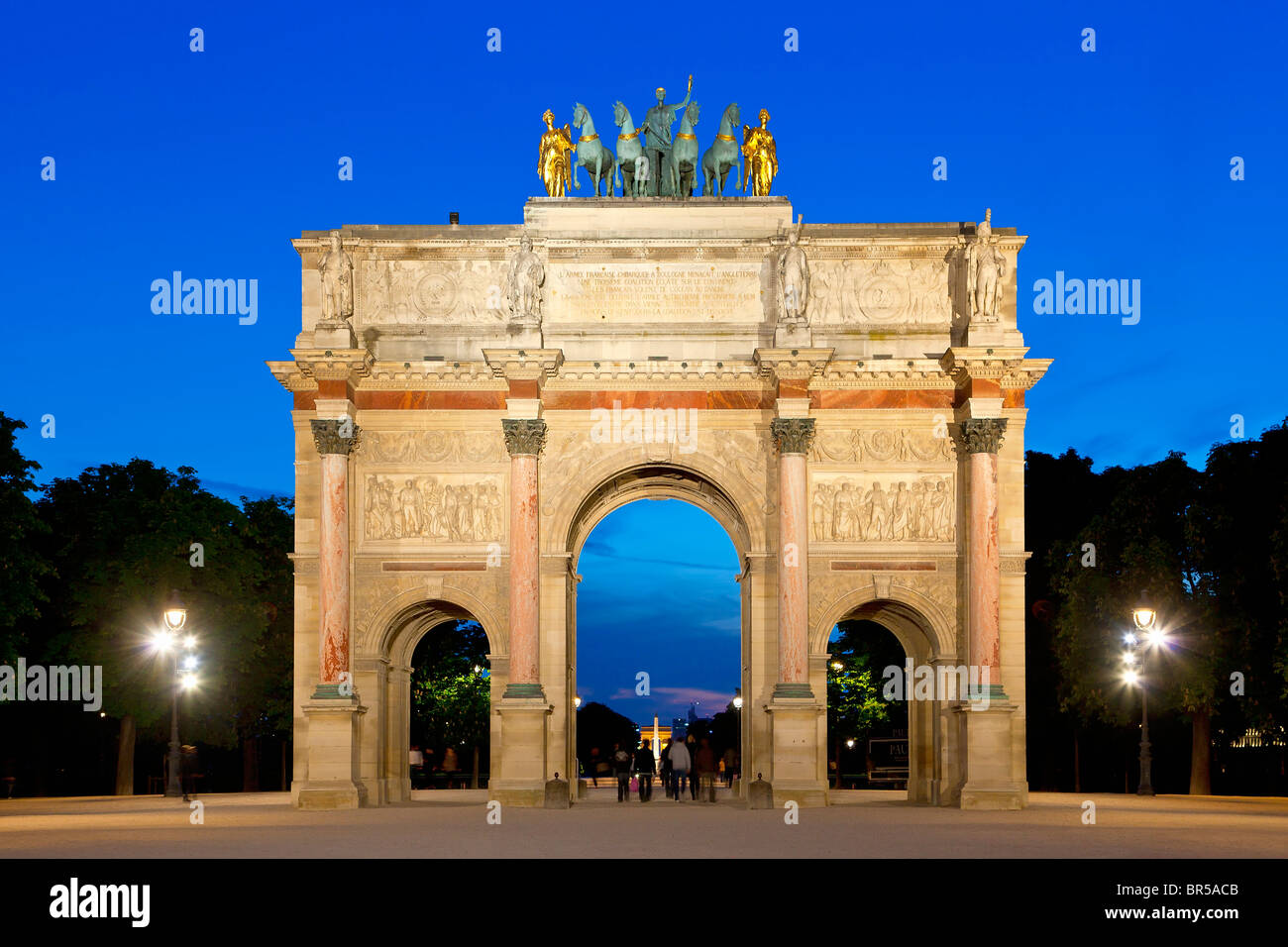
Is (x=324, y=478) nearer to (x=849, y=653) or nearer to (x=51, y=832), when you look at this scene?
(x=51, y=832)

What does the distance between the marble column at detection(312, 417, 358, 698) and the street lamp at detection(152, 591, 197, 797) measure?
4.08 meters

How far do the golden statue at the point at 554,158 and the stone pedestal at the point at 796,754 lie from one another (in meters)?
14.5

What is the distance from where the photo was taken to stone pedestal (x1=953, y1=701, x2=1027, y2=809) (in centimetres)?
3900

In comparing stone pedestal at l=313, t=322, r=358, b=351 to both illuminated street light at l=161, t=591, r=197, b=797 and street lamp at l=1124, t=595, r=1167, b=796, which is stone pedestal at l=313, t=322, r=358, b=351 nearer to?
illuminated street light at l=161, t=591, r=197, b=797

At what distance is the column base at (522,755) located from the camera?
3947 cm

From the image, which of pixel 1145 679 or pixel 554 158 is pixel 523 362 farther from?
pixel 1145 679

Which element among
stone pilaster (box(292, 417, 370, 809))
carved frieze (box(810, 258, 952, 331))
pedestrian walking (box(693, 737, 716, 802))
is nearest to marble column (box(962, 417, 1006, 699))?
carved frieze (box(810, 258, 952, 331))

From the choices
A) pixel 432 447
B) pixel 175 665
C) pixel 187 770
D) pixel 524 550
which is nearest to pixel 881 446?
pixel 524 550

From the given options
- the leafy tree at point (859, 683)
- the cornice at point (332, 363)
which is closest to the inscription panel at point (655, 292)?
the cornice at point (332, 363)

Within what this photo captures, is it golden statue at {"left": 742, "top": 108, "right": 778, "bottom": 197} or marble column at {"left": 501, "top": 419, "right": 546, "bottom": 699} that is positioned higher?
golden statue at {"left": 742, "top": 108, "right": 778, "bottom": 197}

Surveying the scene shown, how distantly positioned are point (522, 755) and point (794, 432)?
10.1 m

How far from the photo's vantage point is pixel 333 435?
40.8 m

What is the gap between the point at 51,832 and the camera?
2969 centimetres
